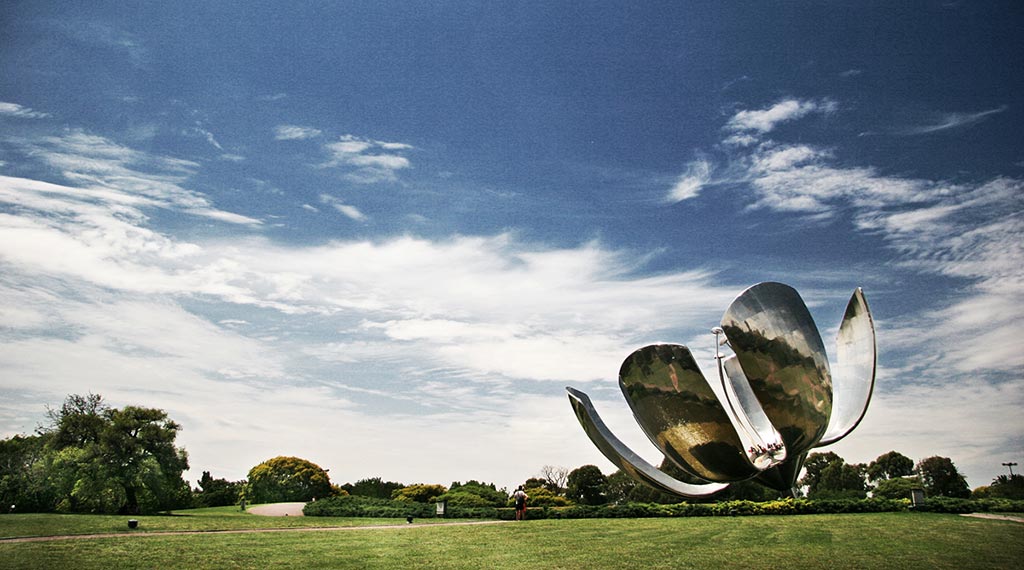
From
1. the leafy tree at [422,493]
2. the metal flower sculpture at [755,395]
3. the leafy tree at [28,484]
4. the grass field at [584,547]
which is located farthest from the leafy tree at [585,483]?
the metal flower sculpture at [755,395]

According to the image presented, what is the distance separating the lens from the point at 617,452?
27.7 ft

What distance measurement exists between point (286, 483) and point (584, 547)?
31.9m

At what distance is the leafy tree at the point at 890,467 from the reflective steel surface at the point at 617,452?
42.6 meters

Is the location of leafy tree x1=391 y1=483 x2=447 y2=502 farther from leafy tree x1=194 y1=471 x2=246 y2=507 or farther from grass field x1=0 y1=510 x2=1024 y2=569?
grass field x1=0 y1=510 x2=1024 y2=569

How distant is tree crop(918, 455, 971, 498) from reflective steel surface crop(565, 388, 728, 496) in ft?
117

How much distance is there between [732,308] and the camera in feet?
22.3

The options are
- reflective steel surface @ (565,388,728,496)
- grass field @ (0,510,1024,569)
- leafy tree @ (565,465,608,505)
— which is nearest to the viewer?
reflective steel surface @ (565,388,728,496)

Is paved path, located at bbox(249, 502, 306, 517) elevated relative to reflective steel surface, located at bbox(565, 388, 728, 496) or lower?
lower

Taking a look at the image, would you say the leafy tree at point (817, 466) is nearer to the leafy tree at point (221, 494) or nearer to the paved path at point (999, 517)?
the paved path at point (999, 517)

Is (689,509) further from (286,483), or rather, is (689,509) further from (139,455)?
(286,483)

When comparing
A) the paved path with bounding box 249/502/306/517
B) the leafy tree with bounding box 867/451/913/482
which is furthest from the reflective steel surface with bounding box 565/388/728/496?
the leafy tree with bounding box 867/451/913/482

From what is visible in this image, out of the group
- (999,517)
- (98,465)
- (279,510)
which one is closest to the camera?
(999,517)

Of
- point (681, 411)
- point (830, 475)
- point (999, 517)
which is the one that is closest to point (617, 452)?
point (681, 411)

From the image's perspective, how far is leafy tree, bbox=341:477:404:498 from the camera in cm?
3891
